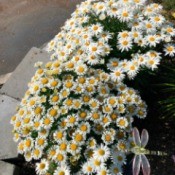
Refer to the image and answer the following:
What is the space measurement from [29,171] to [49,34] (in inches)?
94.7

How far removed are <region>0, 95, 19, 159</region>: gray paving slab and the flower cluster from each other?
64cm

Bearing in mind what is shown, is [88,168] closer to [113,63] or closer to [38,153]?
[38,153]

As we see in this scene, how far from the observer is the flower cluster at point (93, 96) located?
2.71m

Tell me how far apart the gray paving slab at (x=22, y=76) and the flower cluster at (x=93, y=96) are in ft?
3.39

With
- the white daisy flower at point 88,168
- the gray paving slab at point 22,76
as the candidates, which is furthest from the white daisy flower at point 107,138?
the gray paving slab at point 22,76

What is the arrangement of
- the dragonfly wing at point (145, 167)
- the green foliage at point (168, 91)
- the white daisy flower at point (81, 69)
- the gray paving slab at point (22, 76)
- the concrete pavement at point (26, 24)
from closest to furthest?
the dragonfly wing at point (145, 167), the white daisy flower at point (81, 69), the green foliage at point (168, 91), the gray paving slab at point (22, 76), the concrete pavement at point (26, 24)

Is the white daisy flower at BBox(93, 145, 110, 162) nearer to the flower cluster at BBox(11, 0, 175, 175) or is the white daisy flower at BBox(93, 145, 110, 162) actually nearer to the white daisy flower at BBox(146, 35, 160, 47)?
the flower cluster at BBox(11, 0, 175, 175)

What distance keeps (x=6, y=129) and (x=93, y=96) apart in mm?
1413

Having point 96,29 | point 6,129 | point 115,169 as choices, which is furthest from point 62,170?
→ point 96,29

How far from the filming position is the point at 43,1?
18.9 ft

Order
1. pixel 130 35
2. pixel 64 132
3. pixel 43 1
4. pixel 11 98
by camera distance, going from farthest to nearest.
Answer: pixel 43 1
pixel 11 98
pixel 130 35
pixel 64 132

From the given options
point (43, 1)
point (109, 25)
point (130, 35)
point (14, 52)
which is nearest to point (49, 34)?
point (14, 52)

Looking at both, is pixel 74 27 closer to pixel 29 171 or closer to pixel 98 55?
pixel 98 55

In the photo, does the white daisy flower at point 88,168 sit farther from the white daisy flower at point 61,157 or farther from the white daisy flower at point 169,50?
the white daisy flower at point 169,50
